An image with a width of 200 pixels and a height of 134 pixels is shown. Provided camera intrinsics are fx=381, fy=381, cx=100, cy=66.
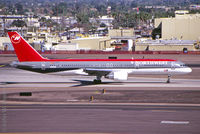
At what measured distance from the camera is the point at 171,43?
4572 inches

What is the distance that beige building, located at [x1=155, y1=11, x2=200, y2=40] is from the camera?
13238cm

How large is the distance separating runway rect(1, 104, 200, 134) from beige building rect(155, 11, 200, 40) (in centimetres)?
9806

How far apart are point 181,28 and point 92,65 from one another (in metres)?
86.2

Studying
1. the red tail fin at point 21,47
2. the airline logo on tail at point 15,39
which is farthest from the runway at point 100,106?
the airline logo on tail at point 15,39

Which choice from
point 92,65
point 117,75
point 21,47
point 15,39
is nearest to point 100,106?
point 117,75

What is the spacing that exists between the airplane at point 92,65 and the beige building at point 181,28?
3191 inches

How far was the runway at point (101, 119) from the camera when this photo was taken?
3036 centimetres

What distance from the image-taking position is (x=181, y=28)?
135000 mm

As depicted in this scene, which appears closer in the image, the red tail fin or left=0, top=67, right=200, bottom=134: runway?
left=0, top=67, right=200, bottom=134: runway

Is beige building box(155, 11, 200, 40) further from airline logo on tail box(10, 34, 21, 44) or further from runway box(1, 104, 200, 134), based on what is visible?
runway box(1, 104, 200, 134)

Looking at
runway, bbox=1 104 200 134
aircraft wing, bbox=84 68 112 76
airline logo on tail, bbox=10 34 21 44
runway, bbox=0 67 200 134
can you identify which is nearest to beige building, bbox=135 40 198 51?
runway, bbox=0 67 200 134

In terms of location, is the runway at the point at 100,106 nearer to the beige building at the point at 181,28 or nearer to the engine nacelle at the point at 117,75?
the engine nacelle at the point at 117,75

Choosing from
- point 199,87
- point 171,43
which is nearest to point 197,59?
point 171,43

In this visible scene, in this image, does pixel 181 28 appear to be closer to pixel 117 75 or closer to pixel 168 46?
pixel 168 46
